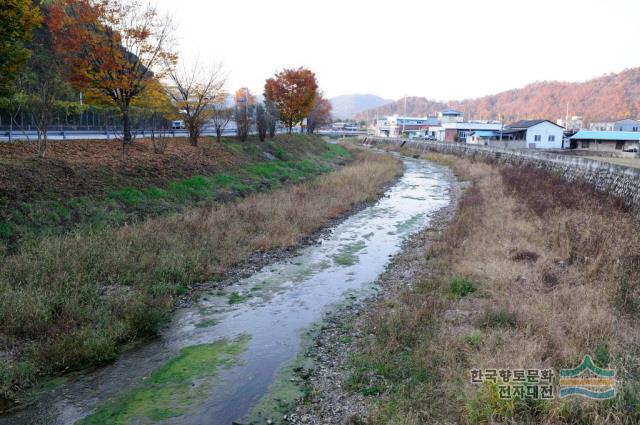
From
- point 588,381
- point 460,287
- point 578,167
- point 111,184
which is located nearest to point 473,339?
point 588,381

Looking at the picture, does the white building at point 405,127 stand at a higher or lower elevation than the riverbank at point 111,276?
higher

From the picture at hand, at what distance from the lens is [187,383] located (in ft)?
24.8

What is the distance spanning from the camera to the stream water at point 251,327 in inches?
271

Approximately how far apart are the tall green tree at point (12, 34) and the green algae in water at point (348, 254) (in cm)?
1199

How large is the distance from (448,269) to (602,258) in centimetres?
397

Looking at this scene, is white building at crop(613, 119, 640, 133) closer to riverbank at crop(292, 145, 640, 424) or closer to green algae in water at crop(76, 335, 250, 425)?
riverbank at crop(292, 145, 640, 424)

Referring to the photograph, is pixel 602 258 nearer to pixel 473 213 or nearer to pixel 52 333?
pixel 473 213

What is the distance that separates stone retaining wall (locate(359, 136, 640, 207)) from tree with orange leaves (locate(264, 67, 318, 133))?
2070cm

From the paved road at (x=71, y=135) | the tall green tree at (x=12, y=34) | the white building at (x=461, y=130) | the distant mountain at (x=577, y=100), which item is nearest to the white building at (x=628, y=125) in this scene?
the white building at (x=461, y=130)

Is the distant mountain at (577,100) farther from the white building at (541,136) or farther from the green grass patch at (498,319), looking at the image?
the green grass patch at (498,319)

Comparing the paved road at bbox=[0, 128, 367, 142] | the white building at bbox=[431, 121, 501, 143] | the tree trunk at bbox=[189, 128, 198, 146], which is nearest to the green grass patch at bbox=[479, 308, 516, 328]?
the paved road at bbox=[0, 128, 367, 142]

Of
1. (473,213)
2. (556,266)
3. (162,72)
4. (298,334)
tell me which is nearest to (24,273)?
(298,334)

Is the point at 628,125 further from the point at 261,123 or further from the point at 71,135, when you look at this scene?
the point at 71,135

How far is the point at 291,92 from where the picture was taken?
48.8 meters
